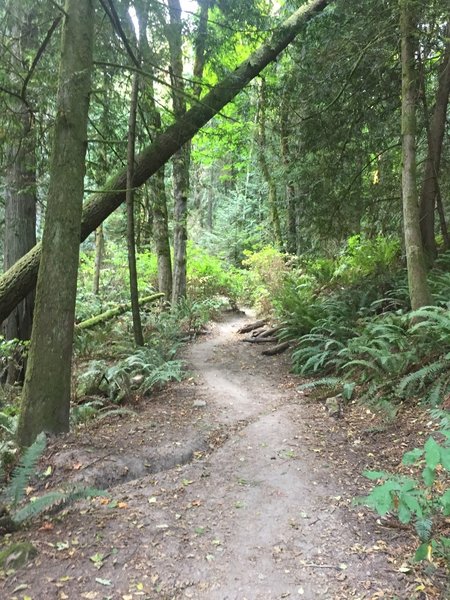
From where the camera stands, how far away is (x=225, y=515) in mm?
3801

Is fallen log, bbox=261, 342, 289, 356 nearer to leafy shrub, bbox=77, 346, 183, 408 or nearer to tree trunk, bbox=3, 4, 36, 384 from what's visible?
leafy shrub, bbox=77, 346, 183, 408

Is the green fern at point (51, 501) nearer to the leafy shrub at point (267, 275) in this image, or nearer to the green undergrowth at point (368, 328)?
the green undergrowth at point (368, 328)

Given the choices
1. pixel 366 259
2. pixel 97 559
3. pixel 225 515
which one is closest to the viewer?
pixel 97 559

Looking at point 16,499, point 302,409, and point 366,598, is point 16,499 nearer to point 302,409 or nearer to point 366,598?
point 366,598

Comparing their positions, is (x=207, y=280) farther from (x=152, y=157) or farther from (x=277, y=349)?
(x=152, y=157)

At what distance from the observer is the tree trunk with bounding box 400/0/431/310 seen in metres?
6.50

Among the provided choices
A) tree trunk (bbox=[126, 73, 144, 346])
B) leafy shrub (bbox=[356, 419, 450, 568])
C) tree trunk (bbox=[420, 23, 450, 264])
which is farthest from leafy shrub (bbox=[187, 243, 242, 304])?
leafy shrub (bbox=[356, 419, 450, 568])

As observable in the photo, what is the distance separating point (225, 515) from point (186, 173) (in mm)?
9110

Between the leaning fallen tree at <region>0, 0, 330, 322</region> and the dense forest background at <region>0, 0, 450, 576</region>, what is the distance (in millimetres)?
28

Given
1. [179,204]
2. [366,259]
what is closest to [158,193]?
[179,204]

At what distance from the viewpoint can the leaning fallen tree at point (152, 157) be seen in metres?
6.22

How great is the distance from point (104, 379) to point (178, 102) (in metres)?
4.80

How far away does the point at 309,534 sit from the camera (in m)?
3.47

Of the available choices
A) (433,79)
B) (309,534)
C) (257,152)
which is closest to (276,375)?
(309,534)
